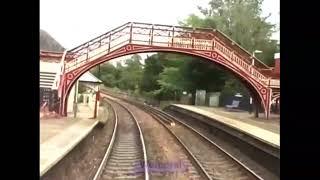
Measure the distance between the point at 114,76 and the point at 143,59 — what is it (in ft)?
0.62

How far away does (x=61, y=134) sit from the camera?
225 cm

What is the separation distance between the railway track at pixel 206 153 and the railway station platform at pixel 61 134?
1.02 ft

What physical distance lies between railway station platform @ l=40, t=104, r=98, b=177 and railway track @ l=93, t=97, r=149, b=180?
15cm

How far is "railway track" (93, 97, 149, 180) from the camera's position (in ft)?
7.42

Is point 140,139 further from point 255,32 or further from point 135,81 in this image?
point 255,32

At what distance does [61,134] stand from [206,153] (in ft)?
2.65

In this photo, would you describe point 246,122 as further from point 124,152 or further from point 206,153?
point 124,152

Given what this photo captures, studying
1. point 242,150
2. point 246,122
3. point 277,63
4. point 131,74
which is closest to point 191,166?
point 242,150

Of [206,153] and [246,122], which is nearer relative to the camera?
[206,153]

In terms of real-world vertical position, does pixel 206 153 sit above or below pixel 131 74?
below

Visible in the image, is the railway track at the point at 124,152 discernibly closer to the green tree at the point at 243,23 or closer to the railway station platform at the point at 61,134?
the railway station platform at the point at 61,134

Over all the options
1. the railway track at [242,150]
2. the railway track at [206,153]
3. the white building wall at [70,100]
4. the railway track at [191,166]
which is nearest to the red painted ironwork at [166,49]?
the white building wall at [70,100]

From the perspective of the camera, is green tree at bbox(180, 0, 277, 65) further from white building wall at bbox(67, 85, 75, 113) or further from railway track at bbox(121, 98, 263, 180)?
white building wall at bbox(67, 85, 75, 113)
